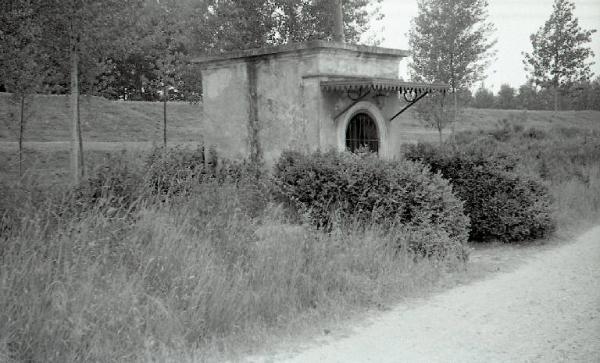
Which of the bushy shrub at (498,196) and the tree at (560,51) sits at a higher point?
the tree at (560,51)

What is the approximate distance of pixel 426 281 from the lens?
7.64m

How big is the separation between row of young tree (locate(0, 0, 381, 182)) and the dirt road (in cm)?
1122

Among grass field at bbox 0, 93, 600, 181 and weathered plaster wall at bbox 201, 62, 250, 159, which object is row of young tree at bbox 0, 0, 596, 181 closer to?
grass field at bbox 0, 93, 600, 181

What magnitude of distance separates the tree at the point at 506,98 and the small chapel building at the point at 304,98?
59.4 m

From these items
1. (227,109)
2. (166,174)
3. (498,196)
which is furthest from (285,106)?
(498,196)

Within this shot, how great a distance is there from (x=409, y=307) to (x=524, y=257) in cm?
383

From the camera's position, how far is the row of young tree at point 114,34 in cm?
1480

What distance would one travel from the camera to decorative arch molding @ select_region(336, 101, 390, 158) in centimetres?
1209

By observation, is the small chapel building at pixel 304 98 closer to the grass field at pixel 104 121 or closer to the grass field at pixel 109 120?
the grass field at pixel 109 120

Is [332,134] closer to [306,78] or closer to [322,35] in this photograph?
[306,78]

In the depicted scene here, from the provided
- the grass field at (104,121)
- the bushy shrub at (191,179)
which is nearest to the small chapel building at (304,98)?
the bushy shrub at (191,179)

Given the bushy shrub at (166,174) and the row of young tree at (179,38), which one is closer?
the bushy shrub at (166,174)

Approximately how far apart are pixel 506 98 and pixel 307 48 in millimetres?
63805

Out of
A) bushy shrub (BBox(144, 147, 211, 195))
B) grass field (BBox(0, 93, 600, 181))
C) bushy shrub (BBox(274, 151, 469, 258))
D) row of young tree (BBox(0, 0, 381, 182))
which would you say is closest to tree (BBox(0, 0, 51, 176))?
row of young tree (BBox(0, 0, 381, 182))
